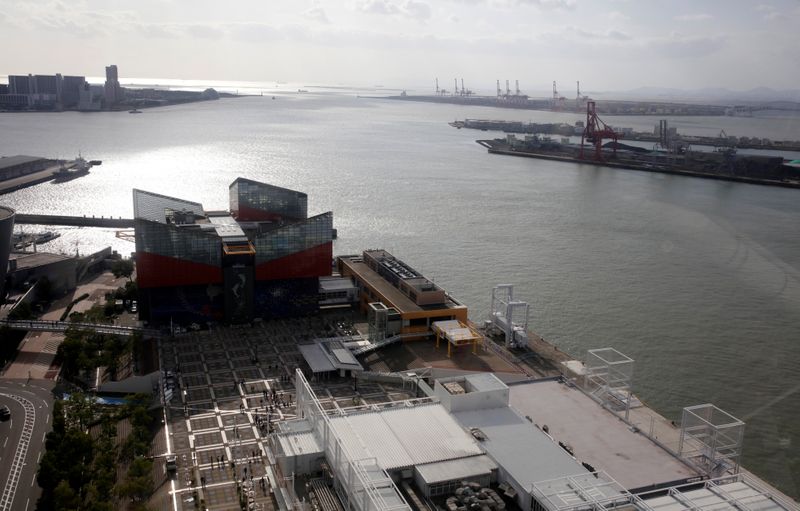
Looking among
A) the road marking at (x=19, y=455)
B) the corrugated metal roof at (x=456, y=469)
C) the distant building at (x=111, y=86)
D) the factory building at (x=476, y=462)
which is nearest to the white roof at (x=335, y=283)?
the factory building at (x=476, y=462)

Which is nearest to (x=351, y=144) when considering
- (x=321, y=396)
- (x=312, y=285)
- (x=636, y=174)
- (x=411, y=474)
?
(x=636, y=174)

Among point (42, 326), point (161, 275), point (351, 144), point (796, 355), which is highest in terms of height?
point (351, 144)

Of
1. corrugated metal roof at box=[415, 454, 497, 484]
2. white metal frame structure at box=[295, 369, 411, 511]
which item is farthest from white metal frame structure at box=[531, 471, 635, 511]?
white metal frame structure at box=[295, 369, 411, 511]

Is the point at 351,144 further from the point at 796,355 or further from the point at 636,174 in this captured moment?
the point at 796,355

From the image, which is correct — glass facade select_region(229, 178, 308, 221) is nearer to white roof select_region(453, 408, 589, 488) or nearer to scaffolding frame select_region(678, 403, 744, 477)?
white roof select_region(453, 408, 589, 488)

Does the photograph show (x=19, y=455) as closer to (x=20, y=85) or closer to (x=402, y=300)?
(x=402, y=300)

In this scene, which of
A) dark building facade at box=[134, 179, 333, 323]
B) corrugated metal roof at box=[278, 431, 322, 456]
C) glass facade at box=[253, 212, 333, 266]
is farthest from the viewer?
glass facade at box=[253, 212, 333, 266]
